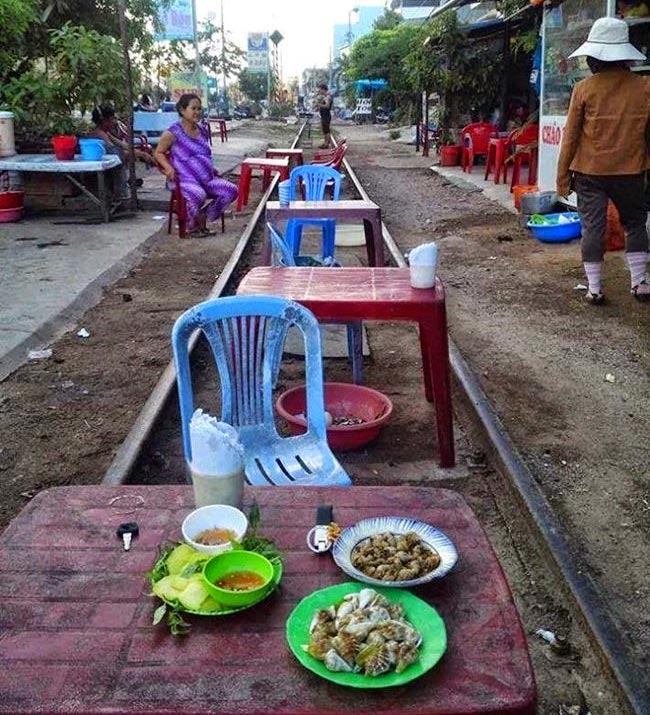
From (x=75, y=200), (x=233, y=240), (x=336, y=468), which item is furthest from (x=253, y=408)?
(x=75, y=200)

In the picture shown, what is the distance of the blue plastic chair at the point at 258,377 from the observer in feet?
10.9

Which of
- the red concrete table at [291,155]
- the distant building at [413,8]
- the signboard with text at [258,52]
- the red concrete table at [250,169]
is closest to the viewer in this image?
the red concrete table at [250,169]

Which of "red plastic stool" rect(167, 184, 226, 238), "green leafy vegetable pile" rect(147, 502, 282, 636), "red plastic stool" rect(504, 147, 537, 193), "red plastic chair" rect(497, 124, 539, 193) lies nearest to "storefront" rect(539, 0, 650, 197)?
"red plastic stool" rect(504, 147, 537, 193)

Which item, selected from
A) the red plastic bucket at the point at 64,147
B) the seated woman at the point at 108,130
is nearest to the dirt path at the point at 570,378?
the red plastic bucket at the point at 64,147

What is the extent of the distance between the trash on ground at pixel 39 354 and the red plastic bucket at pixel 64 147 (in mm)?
6201

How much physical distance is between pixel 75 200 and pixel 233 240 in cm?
335

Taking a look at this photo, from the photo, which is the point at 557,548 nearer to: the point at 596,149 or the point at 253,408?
the point at 253,408

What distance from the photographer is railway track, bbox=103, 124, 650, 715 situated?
266 centimetres

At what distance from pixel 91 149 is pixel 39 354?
6.05 meters

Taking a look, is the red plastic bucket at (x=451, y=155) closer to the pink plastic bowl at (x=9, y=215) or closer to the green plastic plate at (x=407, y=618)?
the pink plastic bowl at (x=9, y=215)

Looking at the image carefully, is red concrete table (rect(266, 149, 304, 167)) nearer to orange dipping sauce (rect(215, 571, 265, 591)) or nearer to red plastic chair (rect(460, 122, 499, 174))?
red plastic chair (rect(460, 122, 499, 174))

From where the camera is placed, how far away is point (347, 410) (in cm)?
477

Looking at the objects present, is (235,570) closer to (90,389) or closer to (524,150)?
(90,389)

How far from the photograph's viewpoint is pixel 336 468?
3299 mm
